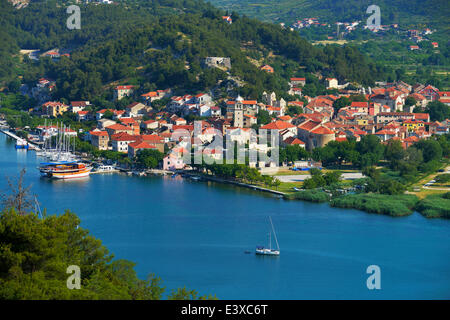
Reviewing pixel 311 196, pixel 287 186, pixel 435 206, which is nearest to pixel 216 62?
pixel 287 186

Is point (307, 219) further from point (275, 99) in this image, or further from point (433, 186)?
point (275, 99)

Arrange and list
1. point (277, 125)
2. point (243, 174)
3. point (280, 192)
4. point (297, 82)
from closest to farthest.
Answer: point (280, 192)
point (243, 174)
point (277, 125)
point (297, 82)

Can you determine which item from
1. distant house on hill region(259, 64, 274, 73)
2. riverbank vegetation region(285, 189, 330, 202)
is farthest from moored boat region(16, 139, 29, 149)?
riverbank vegetation region(285, 189, 330, 202)

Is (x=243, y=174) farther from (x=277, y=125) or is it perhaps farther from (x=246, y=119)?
(x=246, y=119)

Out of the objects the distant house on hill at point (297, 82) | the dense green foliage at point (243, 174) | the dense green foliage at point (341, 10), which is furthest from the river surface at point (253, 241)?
the dense green foliage at point (341, 10)

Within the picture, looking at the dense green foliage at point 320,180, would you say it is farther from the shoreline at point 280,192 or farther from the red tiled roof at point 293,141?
the red tiled roof at point 293,141

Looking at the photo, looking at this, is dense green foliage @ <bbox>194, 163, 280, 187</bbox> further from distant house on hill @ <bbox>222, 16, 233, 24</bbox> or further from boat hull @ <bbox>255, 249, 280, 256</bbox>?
distant house on hill @ <bbox>222, 16, 233, 24</bbox>
